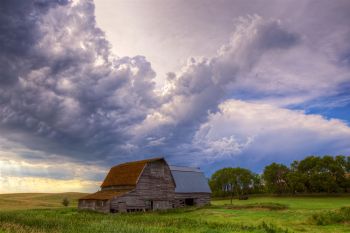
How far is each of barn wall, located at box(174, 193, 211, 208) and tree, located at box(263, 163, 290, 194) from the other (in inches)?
1193

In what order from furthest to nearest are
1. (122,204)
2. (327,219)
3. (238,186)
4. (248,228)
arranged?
(238,186), (122,204), (327,219), (248,228)

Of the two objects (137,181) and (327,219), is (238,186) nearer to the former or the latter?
(137,181)

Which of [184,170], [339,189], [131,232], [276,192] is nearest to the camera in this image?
[131,232]

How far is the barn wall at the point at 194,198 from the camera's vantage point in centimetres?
5621

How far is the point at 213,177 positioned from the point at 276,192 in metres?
19.7

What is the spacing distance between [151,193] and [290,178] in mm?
42811

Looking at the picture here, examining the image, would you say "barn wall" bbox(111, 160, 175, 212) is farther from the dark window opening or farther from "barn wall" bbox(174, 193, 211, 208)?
the dark window opening

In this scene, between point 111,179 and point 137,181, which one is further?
point 111,179

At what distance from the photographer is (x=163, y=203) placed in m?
52.9

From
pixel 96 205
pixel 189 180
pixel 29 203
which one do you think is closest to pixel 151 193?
pixel 96 205

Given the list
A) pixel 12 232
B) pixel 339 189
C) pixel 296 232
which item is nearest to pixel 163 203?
pixel 296 232

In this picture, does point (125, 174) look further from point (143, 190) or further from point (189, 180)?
point (189, 180)

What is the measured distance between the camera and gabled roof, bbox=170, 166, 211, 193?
2329 inches

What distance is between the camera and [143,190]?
50156 mm
